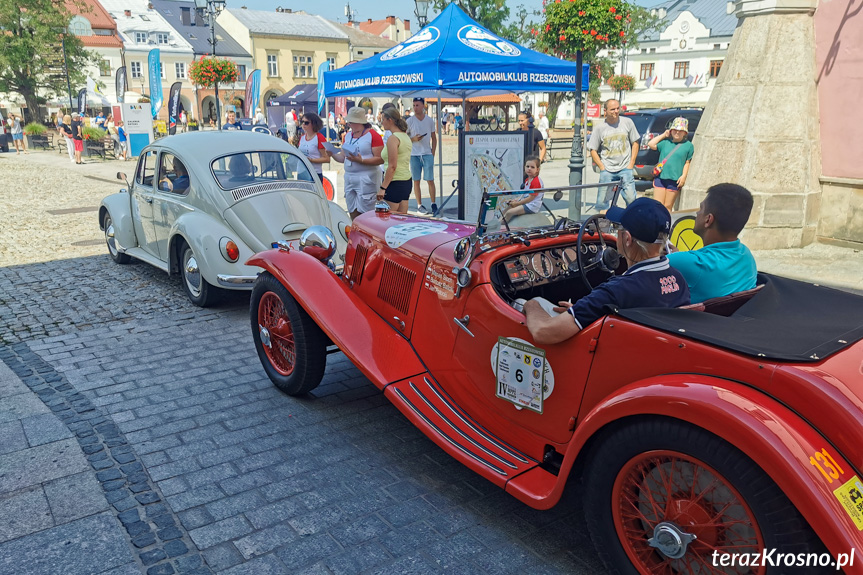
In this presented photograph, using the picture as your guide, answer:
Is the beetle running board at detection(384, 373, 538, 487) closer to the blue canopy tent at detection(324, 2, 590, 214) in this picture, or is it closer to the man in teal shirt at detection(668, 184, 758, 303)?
the man in teal shirt at detection(668, 184, 758, 303)

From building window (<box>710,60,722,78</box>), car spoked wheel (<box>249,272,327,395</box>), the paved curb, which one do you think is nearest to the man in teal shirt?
car spoked wheel (<box>249,272,327,395</box>)

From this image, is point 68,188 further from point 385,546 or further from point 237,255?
point 385,546

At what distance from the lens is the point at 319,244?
4.69m

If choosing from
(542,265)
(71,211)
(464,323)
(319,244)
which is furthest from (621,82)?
(464,323)

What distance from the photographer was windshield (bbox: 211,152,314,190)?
259 inches

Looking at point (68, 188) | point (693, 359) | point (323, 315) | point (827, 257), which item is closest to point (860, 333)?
point (693, 359)

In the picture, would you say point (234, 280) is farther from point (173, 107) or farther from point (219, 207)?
point (173, 107)

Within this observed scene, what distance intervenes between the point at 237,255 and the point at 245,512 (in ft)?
11.1

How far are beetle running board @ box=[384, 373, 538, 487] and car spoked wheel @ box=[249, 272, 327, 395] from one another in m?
0.83

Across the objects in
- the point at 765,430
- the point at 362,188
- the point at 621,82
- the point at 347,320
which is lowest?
the point at 347,320

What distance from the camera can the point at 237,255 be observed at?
602cm

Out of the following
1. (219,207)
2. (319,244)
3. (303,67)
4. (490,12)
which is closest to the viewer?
(319,244)

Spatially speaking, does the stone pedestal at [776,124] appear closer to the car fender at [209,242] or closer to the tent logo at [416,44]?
the tent logo at [416,44]

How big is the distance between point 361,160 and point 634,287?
5.85 metres
